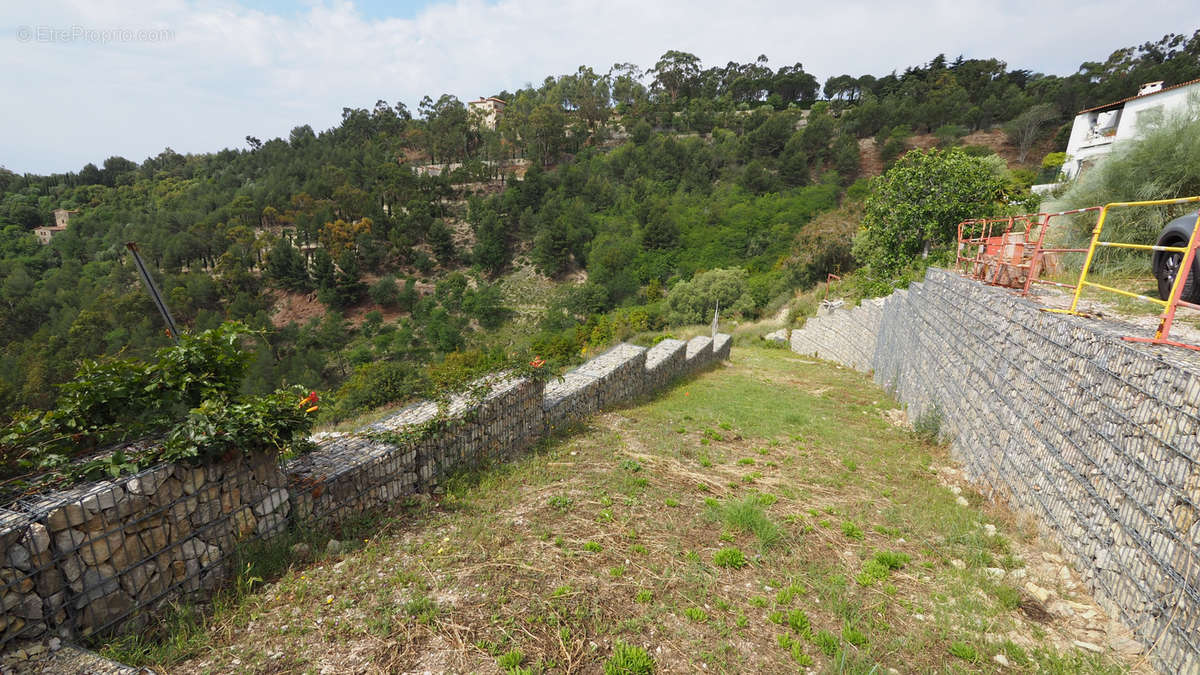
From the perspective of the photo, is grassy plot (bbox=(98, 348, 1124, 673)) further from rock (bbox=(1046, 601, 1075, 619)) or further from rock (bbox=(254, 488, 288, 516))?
rock (bbox=(254, 488, 288, 516))

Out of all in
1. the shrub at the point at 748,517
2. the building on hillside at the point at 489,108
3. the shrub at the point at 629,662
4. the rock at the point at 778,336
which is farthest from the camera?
the building on hillside at the point at 489,108

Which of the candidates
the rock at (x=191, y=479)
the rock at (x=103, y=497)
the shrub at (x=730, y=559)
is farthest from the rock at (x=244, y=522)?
the shrub at (x=730, y=559)

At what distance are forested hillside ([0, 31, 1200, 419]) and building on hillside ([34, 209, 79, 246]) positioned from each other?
8.18 feet

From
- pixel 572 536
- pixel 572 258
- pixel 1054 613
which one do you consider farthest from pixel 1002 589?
pixel 572 258

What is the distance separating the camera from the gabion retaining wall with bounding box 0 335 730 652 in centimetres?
270

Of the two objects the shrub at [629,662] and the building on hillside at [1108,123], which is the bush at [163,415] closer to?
the shrub at [629,662]

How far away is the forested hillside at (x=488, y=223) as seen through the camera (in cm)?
5316

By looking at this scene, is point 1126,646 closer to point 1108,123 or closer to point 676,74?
point 1108,123

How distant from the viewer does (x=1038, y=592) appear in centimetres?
394

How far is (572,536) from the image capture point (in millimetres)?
4430

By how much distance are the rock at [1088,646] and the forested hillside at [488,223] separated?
33235mm

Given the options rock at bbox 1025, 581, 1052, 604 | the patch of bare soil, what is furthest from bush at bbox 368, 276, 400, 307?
rock at bbox 1025, 581, 1052, 604

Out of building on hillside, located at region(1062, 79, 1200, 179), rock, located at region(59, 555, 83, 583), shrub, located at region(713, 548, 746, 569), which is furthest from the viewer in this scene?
building on hillside, located at region(1062, 79, 1200, 179)

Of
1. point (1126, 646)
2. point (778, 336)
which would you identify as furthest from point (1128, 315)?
point (778, 336)
